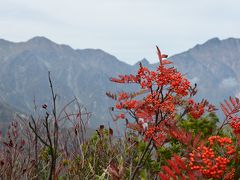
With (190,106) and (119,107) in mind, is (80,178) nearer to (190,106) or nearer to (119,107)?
(119,107)

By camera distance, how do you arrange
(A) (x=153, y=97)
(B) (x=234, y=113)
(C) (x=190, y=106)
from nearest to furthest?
1. (B) (x=234, y=113)
2. (A) (x=153, y=97)
3. (C) (x=190, y=106)

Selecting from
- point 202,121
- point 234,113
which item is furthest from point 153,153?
point 234,113

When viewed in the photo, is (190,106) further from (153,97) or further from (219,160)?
(219,160)

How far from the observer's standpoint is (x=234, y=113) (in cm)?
369

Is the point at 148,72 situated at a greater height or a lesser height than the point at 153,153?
greater

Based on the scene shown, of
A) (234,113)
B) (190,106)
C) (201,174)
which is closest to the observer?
(201,174)

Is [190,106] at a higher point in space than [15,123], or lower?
higher

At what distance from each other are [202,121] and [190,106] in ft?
0.90

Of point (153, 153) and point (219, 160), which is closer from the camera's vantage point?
point (219, 160)

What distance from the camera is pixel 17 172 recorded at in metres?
4.11

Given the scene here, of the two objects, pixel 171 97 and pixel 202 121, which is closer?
pixel 171 97

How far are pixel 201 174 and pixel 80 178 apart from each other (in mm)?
1859

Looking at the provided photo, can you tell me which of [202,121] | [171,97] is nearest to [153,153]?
[202,121]

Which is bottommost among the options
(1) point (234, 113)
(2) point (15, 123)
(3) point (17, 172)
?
(3) point (17, 172)
